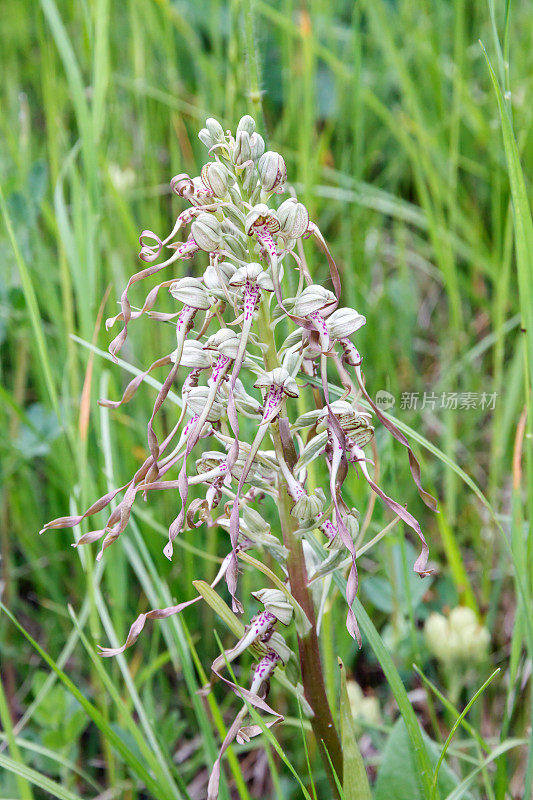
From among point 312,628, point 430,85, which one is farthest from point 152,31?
point 312,628

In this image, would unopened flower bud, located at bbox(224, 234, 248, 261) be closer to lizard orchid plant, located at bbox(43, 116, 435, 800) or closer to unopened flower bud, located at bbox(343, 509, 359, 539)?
lizard orchid plant, located at bbox(43, 116, 435, 800)

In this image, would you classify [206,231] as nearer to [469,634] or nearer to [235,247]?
[235,247]

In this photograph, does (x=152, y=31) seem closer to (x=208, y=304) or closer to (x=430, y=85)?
(x=430, y=85)

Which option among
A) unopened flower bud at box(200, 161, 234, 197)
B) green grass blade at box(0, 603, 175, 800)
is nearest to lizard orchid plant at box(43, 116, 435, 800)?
unopened flower bud at box(200, 161, 234, 197)

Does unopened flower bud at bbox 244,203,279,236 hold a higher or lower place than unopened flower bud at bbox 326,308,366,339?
higher

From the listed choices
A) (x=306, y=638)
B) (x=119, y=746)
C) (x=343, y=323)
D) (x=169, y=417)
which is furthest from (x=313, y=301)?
(x=169, y=417)

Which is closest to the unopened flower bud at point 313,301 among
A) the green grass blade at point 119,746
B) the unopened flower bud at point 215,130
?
the unopened flower bud at point 215,130
